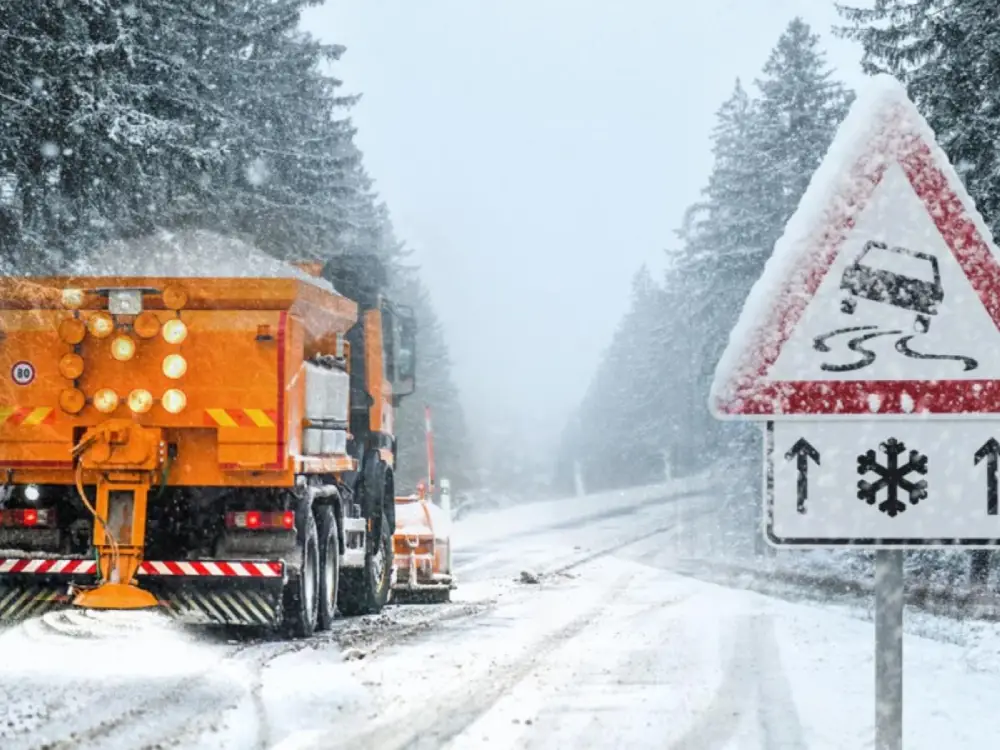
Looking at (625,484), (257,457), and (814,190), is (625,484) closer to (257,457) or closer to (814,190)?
(257,457)

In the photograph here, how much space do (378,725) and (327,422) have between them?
5.90 meters

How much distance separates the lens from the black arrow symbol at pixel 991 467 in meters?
3.55

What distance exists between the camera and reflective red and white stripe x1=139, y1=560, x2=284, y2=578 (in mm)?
11867

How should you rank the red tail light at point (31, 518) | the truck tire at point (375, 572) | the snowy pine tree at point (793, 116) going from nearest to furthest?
the red tail light at point (31, 518) < the truck tire at point (375, 572) < the snowy pine tree at point (793, 116)

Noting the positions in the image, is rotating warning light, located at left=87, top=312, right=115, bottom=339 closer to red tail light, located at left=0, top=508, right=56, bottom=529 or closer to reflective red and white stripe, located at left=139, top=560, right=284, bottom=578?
red tail light, located at left=0, top=508, right=56, bottom=529

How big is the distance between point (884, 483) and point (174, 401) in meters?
8.88

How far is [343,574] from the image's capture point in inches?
595

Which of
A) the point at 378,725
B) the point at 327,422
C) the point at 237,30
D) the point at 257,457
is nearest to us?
the point at 378,725

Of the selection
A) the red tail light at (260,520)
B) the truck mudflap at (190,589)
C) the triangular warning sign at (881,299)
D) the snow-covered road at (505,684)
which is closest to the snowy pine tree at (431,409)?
the snow-covered road at (505,684)

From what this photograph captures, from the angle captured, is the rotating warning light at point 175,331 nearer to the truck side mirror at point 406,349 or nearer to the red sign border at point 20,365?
the red sign border at point 20,365

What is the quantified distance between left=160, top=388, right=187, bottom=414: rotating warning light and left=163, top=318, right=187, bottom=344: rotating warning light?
0.42 metres

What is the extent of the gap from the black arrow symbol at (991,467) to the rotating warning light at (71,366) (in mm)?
9379

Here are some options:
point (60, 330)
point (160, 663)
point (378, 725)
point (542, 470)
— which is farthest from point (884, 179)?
point (542, 470)

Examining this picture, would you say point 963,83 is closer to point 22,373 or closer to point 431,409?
point 22,373
